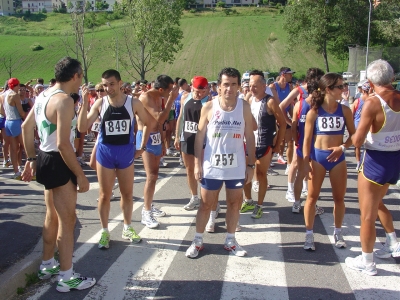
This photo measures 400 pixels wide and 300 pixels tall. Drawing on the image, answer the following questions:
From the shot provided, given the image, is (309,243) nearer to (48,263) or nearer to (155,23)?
(48,263)

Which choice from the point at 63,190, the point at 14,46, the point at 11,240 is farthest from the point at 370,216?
the point at 14,46

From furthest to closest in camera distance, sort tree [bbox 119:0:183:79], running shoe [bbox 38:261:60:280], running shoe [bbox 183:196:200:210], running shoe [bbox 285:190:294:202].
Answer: tree [bbox 119:0:183:79] → running shoe [bbox 285:190:294:202] → running shoe [bbox 183:196:200:210] → running shoe [bbox 38:261:60:280]

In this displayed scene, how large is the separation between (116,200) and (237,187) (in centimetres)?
343

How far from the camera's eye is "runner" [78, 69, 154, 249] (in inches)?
205

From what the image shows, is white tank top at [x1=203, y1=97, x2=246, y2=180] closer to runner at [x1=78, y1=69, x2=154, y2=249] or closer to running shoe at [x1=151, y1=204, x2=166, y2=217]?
runner at [x1=78, y1=69, x2=154, y2=249]

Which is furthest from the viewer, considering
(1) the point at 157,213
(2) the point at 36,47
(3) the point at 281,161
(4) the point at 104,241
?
(2) the point at 36,47

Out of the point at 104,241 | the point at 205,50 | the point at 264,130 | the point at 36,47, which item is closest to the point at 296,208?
the point at 264,130

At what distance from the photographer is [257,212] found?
6641 mm

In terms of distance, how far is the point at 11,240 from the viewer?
5.38m

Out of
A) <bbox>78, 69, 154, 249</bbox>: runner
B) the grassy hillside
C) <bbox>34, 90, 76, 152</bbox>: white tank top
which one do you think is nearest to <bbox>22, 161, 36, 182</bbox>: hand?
<bbox>34, 90, 76, 152</bbox>: white tank top

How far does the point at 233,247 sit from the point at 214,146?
1338mm

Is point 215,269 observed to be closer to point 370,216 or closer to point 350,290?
point 350,290

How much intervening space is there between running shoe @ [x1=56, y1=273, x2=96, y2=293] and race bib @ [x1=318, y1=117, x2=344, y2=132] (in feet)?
10.7

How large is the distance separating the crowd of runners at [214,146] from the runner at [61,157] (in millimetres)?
10
